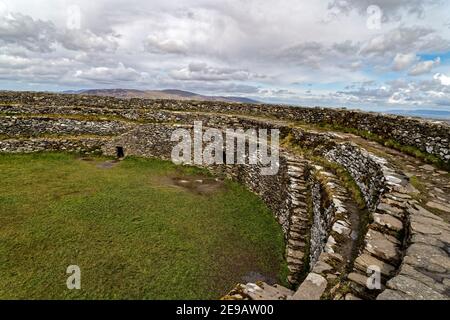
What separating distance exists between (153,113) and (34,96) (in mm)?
11221

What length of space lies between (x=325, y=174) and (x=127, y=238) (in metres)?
8.07

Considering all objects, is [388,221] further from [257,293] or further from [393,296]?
[257,293]

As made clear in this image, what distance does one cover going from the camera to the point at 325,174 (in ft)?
38.9

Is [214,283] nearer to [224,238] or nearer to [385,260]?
[224,238]

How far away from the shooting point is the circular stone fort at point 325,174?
17.6 ft

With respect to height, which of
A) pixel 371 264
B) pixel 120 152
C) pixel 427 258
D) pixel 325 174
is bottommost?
pixel 120 152

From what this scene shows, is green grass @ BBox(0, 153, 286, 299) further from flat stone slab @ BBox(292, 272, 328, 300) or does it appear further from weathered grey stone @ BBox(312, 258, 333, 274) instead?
flat stone slab @ BBox(292, 272, 328, 300)

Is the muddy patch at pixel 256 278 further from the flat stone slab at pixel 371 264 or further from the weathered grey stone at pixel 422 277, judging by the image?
the weathered grey stone at pixel 422 277

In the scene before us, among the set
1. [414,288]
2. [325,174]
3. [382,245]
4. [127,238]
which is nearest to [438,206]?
[382,245]

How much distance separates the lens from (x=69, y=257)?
932 centimetres
